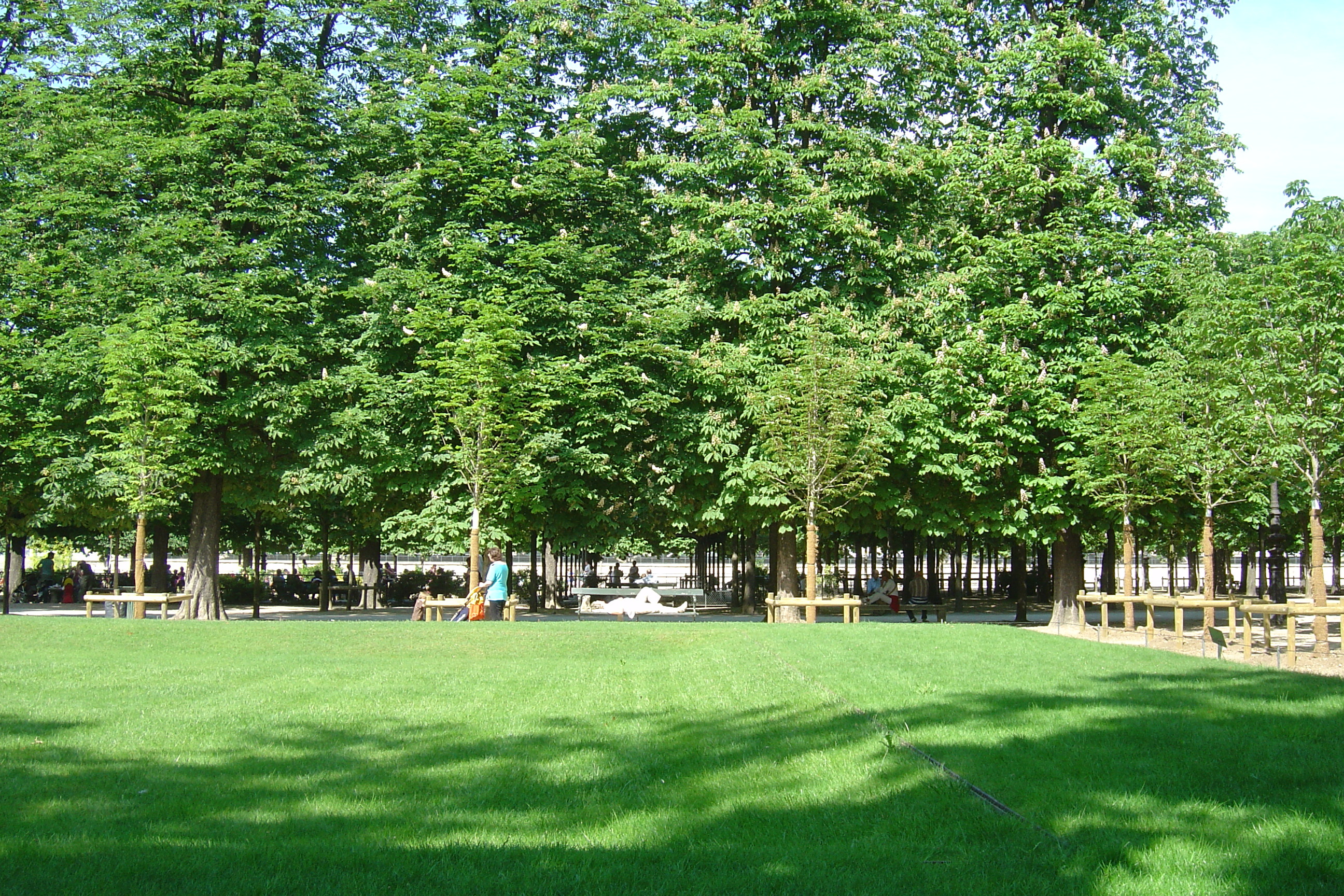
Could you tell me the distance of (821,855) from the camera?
17.3ft

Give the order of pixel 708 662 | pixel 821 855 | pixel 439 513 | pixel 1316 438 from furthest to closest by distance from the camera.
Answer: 1. pixel 439 513
2. pixel 1316 438
3. pixel 708 662
4. pixel 821 855

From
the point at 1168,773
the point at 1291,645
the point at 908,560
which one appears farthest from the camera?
the point at 908,560

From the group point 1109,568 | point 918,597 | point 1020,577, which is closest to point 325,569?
point 918,597

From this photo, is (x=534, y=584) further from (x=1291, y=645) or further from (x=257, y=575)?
(x=1291, y=645)

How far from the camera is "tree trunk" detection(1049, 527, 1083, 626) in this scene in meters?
28.7

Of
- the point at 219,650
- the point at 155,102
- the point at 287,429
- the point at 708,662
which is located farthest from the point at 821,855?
the point at 155,102

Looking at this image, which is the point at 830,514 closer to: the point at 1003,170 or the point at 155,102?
the point at 1003,170

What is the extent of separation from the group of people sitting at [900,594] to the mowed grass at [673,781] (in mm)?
16863

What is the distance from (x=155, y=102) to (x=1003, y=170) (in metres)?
21.2

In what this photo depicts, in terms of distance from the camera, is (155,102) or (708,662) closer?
(708,662)

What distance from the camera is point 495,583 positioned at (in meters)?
22.6

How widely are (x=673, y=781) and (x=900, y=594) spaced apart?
3172 centimetres

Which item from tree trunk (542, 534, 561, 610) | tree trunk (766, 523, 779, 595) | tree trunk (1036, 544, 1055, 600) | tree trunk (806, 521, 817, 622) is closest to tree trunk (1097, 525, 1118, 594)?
tree trunk (1036, 544, 1055, 600)

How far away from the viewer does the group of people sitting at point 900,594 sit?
29.4 metres
